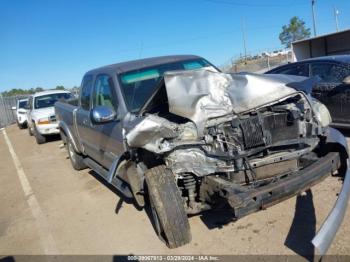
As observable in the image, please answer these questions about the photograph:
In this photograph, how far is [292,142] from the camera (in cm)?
384

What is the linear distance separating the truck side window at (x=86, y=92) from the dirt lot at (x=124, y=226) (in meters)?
1.48

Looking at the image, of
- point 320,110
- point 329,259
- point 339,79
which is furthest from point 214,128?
point 339,79

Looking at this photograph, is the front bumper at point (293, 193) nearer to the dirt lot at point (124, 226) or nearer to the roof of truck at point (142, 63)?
the dirt lot at point (124, 226)

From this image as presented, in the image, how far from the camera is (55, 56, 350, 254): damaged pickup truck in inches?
142

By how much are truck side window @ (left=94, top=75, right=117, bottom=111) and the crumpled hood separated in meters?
1.31

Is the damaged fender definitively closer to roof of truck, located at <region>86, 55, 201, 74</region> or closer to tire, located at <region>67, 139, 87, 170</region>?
roof of truck, located at <region>86, 55, 201, 74</region>

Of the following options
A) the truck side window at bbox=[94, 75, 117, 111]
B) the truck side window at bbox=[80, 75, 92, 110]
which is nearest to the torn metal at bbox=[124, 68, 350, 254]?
the truck side window at bbox=[94, 75, 117, 111]

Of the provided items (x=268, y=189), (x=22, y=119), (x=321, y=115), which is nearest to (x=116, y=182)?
(x=268, y=189)

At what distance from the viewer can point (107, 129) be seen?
16.5 ft

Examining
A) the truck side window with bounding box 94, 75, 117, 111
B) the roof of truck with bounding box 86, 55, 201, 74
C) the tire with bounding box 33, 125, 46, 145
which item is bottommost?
the tire with bounding box 33, 125, 46, 145

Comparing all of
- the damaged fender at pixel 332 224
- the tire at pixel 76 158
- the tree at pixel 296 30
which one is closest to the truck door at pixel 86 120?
the tire at pixel 76 158

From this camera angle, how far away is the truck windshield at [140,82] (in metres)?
4.71

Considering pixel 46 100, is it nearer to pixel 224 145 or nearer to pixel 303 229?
pixel 224 145

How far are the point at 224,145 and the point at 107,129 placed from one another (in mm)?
1924
